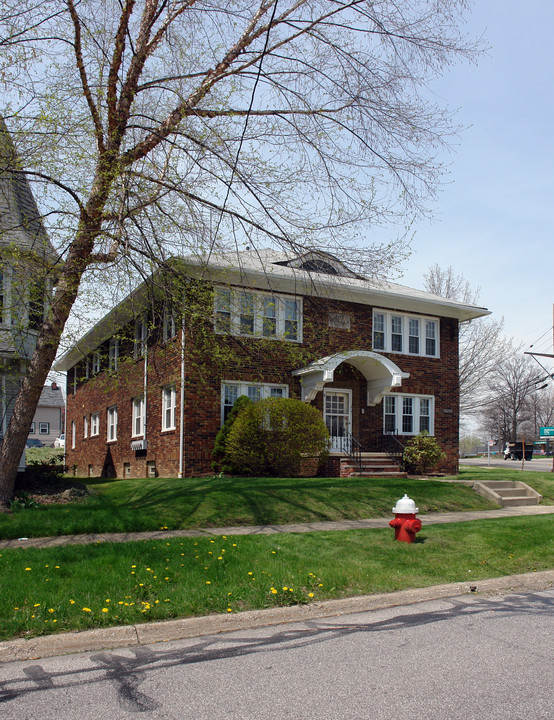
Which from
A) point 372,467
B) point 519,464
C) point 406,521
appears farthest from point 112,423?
point 519,464

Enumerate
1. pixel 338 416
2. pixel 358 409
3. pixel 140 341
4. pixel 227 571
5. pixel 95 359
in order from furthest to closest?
1. pixel 95 359
2. pixel 358 409
3. pixel 338 416
4. pixel 140 341
5. pixel 227 571

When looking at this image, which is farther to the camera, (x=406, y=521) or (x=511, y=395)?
(x=511, y=395)

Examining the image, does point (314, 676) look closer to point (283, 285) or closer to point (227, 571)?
point (227, 571)

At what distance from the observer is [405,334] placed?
869 inches

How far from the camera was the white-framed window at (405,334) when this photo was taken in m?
21.6

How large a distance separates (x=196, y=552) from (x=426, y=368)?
1603 centimetres

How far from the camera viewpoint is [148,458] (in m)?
20.2

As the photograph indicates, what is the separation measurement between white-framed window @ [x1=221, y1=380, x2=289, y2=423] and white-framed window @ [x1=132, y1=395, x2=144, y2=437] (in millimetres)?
4178

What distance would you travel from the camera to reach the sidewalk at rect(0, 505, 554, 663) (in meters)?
5.00

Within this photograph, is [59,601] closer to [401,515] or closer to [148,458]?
[401,515]

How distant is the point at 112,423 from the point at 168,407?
277 inches

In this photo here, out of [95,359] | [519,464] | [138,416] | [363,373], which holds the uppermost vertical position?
[95,359]

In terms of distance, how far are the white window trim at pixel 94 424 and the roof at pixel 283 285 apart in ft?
13.8

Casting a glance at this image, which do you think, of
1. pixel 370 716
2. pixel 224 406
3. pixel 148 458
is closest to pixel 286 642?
pixel 370 716
